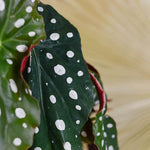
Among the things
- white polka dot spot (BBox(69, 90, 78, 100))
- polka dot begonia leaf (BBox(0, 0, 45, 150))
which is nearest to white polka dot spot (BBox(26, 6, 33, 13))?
polka dot begonia leaf (BBox(0, 0, 45, 150))

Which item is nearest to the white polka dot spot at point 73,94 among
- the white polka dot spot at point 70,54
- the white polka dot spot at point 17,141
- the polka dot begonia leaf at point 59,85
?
the polka dot begonia leaf at point 59,85

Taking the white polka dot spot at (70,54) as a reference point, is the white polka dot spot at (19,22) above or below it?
above

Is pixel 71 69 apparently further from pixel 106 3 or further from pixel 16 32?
pixel 106 3

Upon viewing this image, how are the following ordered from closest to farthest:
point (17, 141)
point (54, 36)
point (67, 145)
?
point (17, 141)
point (67, 145)
point (54, 36)

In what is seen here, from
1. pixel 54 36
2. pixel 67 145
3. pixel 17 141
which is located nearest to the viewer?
pixel 17 141

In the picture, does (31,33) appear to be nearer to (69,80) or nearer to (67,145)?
(69,80)

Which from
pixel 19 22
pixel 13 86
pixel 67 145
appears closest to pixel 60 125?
pixel 67 145

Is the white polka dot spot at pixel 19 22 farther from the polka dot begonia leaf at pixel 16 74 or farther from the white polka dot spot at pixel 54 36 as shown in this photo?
the white polka dot spot at pixel 54 36
